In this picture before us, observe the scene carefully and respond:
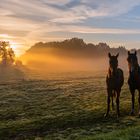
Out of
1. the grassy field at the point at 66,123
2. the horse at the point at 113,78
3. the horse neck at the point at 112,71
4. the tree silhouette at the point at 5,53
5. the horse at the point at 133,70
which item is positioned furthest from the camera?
the tree silhouette at the point at 5,53

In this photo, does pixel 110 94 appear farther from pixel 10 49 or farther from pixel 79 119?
pixel 10 49

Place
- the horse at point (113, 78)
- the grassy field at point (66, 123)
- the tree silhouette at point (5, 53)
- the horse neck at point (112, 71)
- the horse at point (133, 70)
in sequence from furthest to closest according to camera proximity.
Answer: the tree silhouette at point (5, 53) < the horse neck at point (112, 71) < the horse at point (113, 78) < the horse at point (133, 70) < the grassy field at point (66, 123)

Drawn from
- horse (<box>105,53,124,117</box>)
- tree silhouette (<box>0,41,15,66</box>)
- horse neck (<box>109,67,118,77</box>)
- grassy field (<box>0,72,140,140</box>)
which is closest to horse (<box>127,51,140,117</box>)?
horse (<box>105,53,124,117</box>)

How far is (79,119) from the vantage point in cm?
2811

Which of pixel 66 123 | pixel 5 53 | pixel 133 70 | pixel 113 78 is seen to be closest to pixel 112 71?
pixel 113 78

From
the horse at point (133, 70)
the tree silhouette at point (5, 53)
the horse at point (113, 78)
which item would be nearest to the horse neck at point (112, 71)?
the horse at point (113, 78)

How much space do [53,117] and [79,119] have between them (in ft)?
8.68

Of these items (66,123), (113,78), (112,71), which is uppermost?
(112,71)

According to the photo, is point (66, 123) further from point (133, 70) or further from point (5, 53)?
point (5, 53)

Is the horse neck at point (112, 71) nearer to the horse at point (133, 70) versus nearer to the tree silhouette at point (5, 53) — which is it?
the horse at point (133, 70)

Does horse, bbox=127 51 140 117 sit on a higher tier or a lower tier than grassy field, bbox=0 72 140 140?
higher

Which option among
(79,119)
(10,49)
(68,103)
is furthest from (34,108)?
(10,49)

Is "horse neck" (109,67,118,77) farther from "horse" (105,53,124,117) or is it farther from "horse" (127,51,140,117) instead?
"horse" (127,51,140,117)

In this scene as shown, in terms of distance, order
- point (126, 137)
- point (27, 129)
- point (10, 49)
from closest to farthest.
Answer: point (126, 137)
point (27, 129)
point (10, 49)
